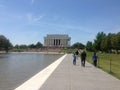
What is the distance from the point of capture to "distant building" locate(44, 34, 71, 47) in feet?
610

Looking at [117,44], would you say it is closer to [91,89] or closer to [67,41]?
[91,89]

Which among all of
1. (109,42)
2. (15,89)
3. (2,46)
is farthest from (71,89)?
(2,46)

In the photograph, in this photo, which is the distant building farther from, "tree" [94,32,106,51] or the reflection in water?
the reflection in water

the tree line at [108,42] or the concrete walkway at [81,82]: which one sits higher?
the tree line at [108,42]

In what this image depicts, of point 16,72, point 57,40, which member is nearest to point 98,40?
point 57,40

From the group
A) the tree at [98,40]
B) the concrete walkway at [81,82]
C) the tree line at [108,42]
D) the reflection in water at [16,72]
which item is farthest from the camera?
the tree at [98,40]

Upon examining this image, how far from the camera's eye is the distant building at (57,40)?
610 ft

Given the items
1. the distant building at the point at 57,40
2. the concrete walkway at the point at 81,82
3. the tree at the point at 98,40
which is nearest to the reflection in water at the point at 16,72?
the concrete walkway at the point at 81,82

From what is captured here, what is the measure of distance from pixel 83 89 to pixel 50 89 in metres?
1.37

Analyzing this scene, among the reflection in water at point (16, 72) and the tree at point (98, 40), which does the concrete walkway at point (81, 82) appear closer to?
the reflection in water at point (16, 72)

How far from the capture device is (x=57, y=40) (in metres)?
188

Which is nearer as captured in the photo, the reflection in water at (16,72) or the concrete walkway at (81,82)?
the concrete walkway at (81,82)

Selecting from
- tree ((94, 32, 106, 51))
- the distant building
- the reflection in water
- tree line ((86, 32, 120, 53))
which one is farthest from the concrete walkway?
the distant building

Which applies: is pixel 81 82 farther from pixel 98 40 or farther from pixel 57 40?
pixel 57 40
